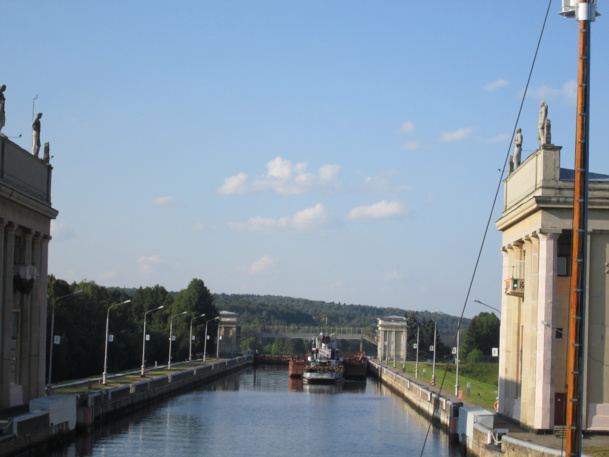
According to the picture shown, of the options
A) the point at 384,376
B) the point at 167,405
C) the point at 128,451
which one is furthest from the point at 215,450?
the point at 384,376

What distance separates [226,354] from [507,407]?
110075 mm

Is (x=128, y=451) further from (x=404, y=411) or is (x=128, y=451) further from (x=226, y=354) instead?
(x=226, y=354)

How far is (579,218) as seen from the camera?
65.9 feet

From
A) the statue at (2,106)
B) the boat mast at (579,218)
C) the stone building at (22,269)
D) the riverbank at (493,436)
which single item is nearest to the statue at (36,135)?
the stone building at (22,269)

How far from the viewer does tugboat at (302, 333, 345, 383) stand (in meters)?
105

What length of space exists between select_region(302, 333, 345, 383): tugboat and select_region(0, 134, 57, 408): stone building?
191ft

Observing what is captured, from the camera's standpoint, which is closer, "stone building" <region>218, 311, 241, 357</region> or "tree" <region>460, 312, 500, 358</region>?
"tree" <region>460, 312, 500, 358</region>

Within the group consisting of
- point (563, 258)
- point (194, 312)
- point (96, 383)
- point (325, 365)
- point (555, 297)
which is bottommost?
point (325, 365)

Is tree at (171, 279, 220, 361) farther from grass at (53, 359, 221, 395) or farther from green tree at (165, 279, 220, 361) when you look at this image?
grass at (53, 359, 221, 395)

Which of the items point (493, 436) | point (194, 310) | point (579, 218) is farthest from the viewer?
point (194, 310)

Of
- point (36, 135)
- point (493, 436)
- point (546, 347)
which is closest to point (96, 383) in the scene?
point (36, 135)

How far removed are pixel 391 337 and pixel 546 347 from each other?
108 m

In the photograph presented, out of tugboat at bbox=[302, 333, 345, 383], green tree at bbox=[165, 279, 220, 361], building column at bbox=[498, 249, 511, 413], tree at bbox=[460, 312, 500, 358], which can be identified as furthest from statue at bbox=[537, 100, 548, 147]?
tree at bbox=[460, 312, 500, 358]

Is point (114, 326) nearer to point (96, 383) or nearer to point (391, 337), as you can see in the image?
point (96, 383)
